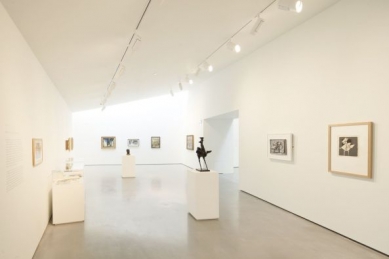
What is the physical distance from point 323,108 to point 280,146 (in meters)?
1.62

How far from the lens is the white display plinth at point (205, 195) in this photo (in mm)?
5668

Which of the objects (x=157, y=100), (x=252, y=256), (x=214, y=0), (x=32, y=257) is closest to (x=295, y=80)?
(x=214, y=0)

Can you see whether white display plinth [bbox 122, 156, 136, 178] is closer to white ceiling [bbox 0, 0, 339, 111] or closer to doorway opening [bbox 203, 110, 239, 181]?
doorway opening [bbox 203, 110, 239, 181]

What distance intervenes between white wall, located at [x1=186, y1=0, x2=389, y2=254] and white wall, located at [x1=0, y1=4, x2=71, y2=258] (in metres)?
4.76

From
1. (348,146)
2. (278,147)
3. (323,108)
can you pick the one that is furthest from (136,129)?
(348,146)

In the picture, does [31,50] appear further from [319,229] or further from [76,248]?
[319,229]

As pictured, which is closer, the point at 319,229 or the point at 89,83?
the point at 319,229

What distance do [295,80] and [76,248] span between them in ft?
17.4

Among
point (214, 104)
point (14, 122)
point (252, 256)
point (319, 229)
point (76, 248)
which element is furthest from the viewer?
point (214, 104)

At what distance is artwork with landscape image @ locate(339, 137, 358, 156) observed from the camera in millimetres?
4512

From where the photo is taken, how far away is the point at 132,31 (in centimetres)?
487

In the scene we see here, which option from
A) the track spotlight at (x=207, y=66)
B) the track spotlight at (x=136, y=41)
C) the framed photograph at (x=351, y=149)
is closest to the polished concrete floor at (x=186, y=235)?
the framed photograph at (x=351, y=149)

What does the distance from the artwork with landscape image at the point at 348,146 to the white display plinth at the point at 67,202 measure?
499 cm

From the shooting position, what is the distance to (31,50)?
4438mm
